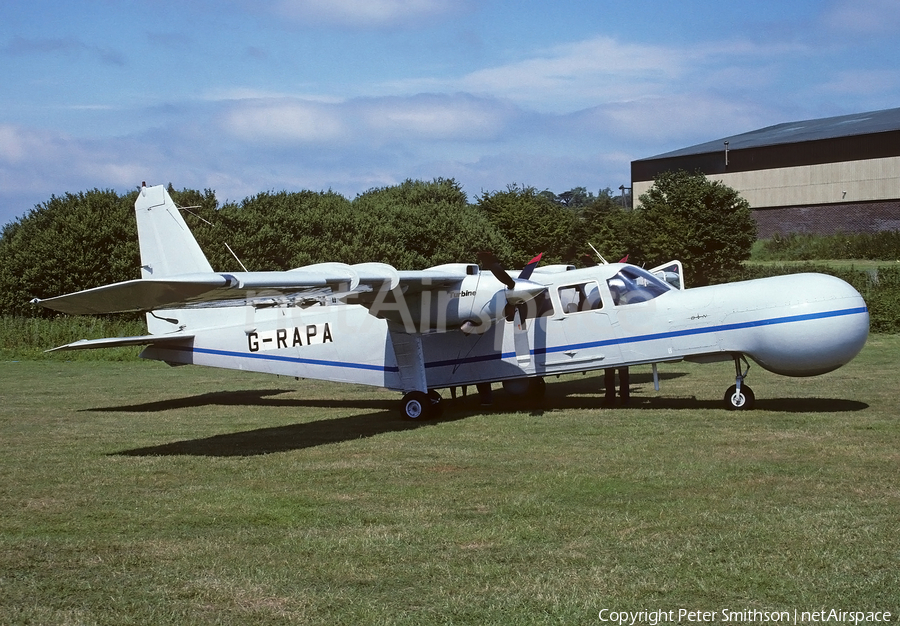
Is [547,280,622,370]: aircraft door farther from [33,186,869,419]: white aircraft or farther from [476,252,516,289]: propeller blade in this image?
[476,252,516,289]: propeller blade

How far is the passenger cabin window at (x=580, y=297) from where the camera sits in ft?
52.6

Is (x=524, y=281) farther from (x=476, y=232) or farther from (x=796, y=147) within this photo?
(x=796, y=147)

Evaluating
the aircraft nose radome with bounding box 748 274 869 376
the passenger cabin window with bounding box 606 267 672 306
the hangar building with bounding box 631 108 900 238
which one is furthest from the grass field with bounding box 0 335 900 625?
the hangar building with bounding box 631 108 900 238

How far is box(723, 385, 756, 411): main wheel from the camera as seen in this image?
15484 mm

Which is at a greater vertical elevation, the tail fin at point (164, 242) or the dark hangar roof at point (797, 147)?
the dark hangar roof at point (797, 147)

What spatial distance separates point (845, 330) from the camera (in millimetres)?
14133

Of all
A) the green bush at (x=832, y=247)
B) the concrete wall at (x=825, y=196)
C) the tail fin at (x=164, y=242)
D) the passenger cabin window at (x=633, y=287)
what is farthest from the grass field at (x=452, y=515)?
the concrete wall at (x=825, y=196)

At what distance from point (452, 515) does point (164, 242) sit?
1153cm

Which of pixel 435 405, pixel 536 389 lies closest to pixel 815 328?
pixel 536 389

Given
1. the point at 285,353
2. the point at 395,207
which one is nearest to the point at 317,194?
the point at 395,207

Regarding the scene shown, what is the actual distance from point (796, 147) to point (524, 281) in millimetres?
65925

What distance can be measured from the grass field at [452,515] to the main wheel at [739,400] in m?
0.31

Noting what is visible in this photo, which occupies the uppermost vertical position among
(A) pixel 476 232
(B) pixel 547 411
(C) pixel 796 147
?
(C) pixel 796 147

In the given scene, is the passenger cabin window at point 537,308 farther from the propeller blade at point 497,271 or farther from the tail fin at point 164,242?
the tail fin at point 164,242
